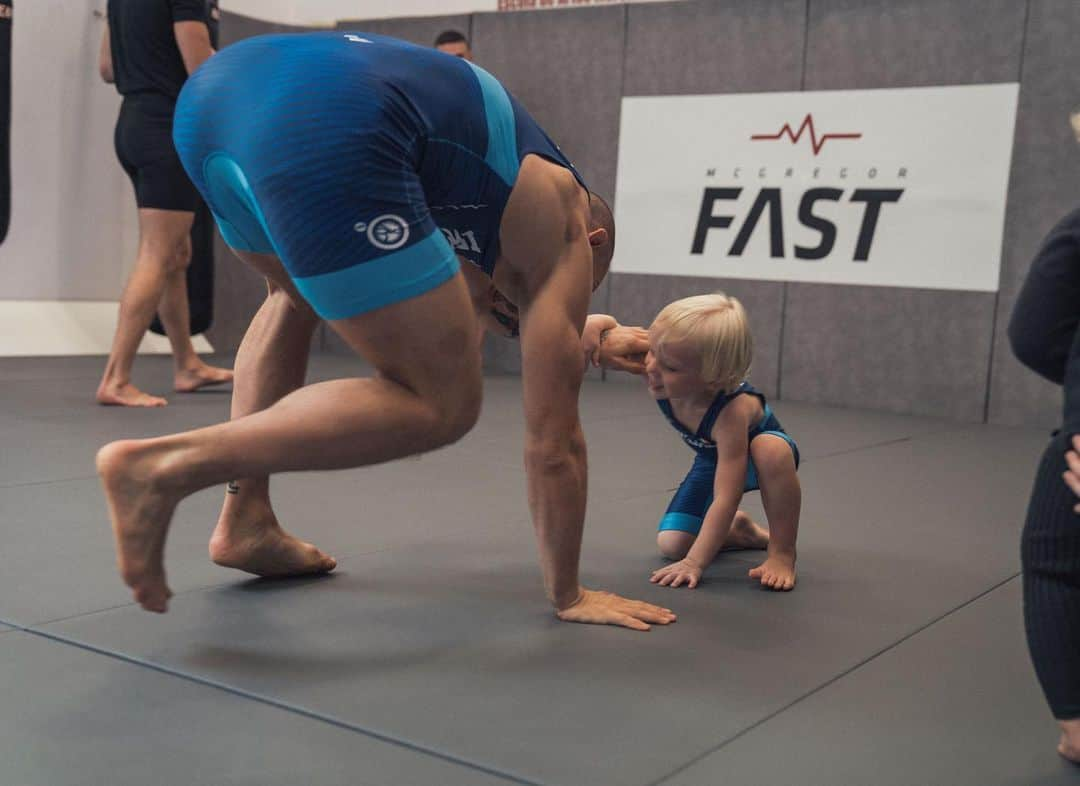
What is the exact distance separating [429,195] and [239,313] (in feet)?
15.8

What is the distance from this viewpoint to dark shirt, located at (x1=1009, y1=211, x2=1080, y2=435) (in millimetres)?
1298

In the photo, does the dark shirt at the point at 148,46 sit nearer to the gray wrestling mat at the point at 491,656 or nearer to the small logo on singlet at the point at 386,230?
the gray wrestling mat at the point at 491,656

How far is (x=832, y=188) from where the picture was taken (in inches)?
186

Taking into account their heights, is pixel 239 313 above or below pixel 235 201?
below

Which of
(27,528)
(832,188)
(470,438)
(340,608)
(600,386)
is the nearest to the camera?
(340,608)

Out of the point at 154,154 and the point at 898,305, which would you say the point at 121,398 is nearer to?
the point at 154,154

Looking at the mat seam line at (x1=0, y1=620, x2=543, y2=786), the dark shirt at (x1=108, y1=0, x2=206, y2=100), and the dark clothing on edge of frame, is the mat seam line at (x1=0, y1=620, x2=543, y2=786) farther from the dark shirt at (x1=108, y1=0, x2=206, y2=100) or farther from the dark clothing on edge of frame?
the dark shirt at (x1=108, y1=0, x2=206, y2=100)

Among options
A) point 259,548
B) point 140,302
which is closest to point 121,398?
point 140,302

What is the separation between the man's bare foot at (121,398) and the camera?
150 inches

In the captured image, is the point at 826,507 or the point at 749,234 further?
the point at 749,234

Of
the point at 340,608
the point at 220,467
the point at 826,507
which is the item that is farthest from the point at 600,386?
the point at 220,467

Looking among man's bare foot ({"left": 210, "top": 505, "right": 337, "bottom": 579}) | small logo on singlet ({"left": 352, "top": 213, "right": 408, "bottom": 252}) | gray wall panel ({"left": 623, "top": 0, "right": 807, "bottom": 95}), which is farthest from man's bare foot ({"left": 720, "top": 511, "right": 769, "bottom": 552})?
gray wall panel ({"left": 623, "top": 0, "right": 807, "bottom": 95})

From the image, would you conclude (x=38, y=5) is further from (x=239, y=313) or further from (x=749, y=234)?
(x=749, y=234)

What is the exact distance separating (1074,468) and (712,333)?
0.78 meters
